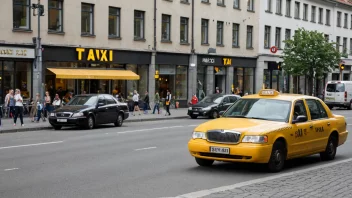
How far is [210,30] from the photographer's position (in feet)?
151

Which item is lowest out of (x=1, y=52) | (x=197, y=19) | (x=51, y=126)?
(x=51, y=126)

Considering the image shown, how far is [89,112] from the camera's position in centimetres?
2447

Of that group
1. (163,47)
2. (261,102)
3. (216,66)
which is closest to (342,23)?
(216,66)

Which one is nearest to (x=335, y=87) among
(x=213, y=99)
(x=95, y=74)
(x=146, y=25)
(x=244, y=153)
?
(x=213, y=99)

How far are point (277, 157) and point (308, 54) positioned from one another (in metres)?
41.9

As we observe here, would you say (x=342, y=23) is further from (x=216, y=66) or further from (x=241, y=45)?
(x=216, y=66)

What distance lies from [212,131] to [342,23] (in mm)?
60295

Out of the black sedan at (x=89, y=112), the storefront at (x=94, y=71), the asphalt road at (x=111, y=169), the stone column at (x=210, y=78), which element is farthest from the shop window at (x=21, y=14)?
the stone column at (x=210, y=78)

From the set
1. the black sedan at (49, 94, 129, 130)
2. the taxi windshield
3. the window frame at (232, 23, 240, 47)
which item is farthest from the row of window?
the taxi windshield

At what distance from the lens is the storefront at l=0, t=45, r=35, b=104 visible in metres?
30.4

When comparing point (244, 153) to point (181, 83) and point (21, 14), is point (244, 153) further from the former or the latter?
point (181, 83)

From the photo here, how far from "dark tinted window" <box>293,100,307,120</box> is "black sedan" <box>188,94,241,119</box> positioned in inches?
808

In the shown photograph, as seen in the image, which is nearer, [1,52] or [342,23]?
Result: [1,52]

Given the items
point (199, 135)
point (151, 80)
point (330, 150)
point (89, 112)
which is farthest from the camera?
point (151, 80)
